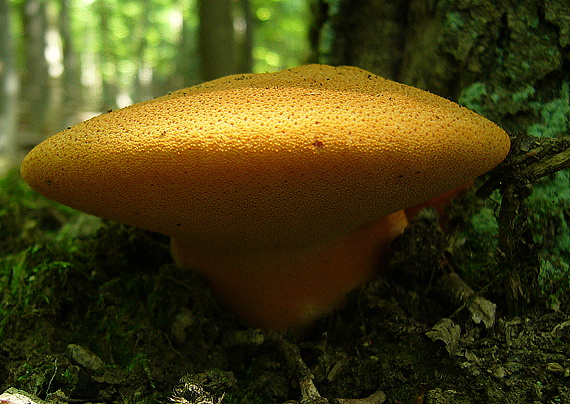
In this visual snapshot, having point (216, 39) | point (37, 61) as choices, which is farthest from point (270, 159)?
point (37, 61)

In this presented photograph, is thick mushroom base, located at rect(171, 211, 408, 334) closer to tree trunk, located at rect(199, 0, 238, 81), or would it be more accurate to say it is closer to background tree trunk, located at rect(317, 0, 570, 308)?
background tree trunk, located at rect(317, 0, 570, 308)

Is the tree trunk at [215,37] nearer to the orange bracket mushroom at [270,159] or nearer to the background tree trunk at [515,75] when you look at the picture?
the background tree trunk at [515,75]

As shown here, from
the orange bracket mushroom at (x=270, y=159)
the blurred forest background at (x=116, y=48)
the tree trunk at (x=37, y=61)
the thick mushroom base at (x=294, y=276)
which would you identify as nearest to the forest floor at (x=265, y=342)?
the thick mushroom base at (x=294, y=276)

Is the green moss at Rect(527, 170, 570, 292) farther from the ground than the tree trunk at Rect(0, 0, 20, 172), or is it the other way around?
the green moss at Rect(527, 170, 570, 292)

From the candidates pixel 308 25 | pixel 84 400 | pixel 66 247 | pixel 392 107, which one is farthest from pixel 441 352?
pixel 308 25

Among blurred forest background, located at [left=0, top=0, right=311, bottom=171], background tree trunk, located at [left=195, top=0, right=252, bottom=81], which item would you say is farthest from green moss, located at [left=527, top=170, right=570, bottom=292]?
background tree trunk, located at [left=195, top=0, right=252, bottom=81]

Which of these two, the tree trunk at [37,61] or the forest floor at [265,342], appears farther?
the tree trunk at [37,61]

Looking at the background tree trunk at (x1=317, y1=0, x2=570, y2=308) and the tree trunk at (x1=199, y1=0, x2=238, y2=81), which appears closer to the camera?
the background tree trunk at (x1=317, y1=0, x2=570, y2=308)
